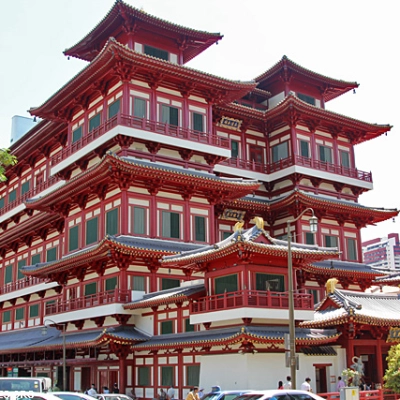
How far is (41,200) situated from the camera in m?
48.4

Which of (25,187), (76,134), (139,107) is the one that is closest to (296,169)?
(139,107)

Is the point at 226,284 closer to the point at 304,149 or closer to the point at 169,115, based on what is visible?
the point at 169,115

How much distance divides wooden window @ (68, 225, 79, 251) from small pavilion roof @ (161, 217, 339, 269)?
511 inches

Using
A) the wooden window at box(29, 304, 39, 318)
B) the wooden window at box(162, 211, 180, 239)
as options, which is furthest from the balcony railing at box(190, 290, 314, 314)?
the wooden window at box(29, 304, 39, 318)

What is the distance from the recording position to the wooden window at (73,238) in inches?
1839

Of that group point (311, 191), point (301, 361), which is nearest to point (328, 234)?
point (311, 191)

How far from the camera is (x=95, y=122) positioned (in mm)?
46875

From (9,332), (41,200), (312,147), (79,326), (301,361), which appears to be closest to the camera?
(301,361)

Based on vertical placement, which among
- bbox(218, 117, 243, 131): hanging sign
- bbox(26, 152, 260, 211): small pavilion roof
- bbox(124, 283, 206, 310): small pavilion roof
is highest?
bbox(218, 117, 243, 131): hanging sign

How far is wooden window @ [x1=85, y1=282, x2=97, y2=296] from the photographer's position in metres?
43.6

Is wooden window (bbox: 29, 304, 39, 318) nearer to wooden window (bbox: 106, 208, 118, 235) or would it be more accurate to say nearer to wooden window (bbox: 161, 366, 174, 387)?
wooden window (bbox: 106, 208, 118, 235)

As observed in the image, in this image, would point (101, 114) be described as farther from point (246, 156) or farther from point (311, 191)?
point (311, 191)

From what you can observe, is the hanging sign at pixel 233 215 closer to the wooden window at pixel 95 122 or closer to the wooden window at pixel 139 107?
the wooden window at pixel 139 107

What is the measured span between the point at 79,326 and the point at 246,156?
19383 mm
